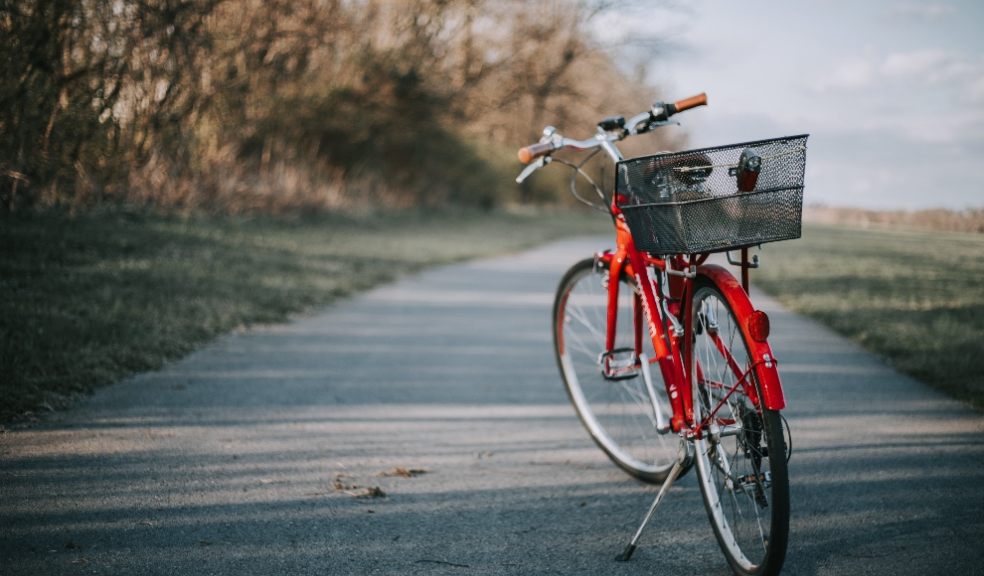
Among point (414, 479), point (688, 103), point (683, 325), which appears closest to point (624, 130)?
point (688, 103)

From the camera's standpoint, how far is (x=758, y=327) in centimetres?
237

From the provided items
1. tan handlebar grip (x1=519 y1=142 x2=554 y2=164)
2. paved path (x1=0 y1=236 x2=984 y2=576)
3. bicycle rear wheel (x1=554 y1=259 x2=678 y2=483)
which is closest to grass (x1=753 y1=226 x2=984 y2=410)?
paved path (x1=0 y1=236 x2=984 y2=576)

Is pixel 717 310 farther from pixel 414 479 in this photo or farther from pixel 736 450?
pixel 414 479

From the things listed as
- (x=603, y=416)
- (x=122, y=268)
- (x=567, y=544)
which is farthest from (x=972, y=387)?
(x=122, y=268)

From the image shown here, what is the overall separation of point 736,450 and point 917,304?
5.85 metres

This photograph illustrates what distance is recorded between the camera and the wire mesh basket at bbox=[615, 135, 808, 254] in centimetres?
247

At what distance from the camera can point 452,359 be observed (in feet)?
18.8

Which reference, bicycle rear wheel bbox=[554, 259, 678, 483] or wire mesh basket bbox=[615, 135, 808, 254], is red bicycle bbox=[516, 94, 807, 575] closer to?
wire mesh basket bbox=[615, 135, 808, 254]

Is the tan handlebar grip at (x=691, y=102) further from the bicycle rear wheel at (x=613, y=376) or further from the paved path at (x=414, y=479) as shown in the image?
the paved path at (x=414, y=479)

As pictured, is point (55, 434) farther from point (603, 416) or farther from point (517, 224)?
point (517, 224)

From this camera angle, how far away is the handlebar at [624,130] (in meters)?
3.15

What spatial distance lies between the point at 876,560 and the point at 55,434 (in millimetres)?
3615

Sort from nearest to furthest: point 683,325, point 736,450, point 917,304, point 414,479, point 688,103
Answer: point 736,450 → point 683,325 → point 688,103 → point 414,479 → point 917,304

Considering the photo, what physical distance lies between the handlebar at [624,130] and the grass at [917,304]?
2916 mm
